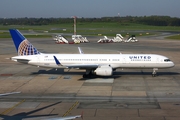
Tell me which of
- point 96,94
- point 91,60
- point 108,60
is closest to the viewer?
point 96,94

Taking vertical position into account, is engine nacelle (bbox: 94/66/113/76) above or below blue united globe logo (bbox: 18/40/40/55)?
below

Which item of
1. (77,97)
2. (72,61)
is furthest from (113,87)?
(72,61)

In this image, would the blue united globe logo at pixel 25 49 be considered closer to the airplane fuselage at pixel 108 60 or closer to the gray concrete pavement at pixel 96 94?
the airplane fuselage at pixel 108 60

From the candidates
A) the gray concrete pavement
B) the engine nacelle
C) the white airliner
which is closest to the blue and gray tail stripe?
the white airliner

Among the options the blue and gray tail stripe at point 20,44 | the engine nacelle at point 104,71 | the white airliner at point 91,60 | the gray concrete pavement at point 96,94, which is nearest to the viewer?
the gray concrete pavement at point 96,94

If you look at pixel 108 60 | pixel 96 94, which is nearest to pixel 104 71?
pixel 108 60

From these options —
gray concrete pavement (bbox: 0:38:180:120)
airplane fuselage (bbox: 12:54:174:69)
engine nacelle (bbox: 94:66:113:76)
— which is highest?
airplane fuselage (bbox: 12:54:174:69)

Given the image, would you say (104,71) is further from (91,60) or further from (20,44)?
(20,44)

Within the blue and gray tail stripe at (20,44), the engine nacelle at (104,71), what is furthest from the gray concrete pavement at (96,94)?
the blue and gray tail stripe at (20,44)

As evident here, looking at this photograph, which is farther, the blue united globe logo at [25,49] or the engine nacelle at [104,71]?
the blue united globe logo at [25,49]

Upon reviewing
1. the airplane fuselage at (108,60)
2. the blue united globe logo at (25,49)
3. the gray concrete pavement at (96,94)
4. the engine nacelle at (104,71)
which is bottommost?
the gray concrete pavement at (96,94)

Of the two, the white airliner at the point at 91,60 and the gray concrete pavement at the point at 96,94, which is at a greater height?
the white airliner at the point at 91,60

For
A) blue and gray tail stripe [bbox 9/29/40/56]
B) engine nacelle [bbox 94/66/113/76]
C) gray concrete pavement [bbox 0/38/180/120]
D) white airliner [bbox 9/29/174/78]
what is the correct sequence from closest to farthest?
gray concrete pavement [bbox 0/38/180/120]
engine nacelle [bbox 94/66/113/76]
white airliner [bbox 9/29/174/78]
blue and gray tail stripe [bbox 9/29/40/56]

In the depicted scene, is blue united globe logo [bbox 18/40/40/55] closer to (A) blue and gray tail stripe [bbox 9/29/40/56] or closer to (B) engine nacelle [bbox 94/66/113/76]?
(A) blue and gray tail stripe [bbox 9/29/40/56]
